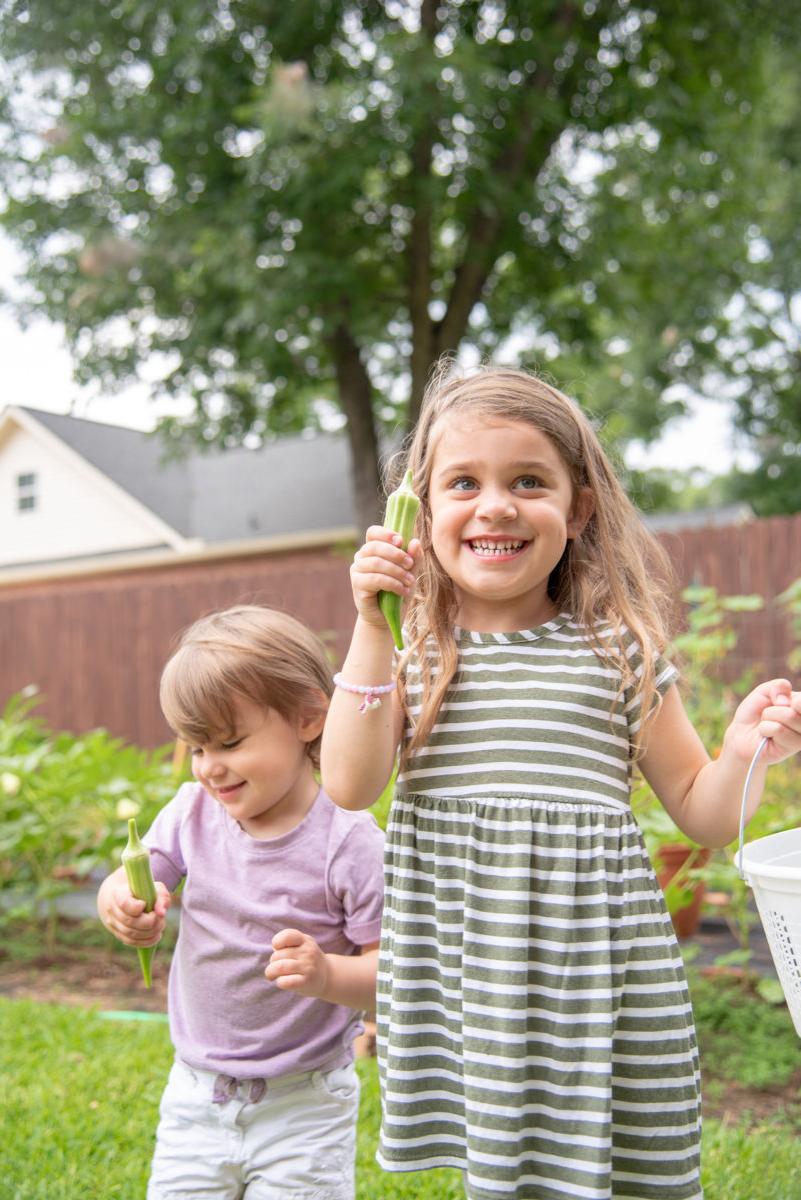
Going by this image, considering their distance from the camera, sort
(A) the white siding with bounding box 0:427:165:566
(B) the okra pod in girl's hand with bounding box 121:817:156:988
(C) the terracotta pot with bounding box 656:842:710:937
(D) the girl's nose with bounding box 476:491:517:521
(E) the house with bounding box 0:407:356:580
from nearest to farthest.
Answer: (D) the girl's nose with bounding box 476:491:517:521 < (B) the okra pod in girl's hand with bounding box 121:817:156:988 < (C) the terracotta pot with bounding box 656:842:710:937 < (E) the house with bounding box 0:407:356:580 < (A) the white siding with bounding box 0:427:165:566

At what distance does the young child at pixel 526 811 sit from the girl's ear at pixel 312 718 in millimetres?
236

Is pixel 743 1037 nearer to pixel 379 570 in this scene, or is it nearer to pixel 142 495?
pixel 379 570

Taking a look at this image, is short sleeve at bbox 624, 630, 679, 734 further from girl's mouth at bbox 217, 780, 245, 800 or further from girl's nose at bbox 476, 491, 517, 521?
girl's mouth at bbox 217, 780, 245, 800

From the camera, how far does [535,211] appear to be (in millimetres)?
10984

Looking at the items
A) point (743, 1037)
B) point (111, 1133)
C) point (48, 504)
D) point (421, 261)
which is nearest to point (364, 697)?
point (111, 1133)

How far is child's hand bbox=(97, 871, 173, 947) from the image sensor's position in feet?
5.70

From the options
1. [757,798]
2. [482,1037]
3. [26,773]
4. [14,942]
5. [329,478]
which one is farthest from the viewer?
[329,478]

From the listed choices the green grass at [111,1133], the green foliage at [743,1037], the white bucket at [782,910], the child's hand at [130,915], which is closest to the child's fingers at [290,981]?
the child's hand at [130,915]

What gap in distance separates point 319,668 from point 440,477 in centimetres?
43

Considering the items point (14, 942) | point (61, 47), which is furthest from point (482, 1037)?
point (61, 47)

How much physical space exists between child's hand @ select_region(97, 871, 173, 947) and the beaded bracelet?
0.50 metres

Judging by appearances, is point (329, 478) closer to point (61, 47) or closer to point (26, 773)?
point (61, 47)

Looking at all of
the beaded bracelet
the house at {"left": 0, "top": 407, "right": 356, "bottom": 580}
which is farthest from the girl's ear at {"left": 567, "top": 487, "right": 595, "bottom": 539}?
the house at {"left": 0, "top": 407, "right": 356, "bottom": 580}

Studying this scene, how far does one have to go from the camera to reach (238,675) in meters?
Result: 1.82
